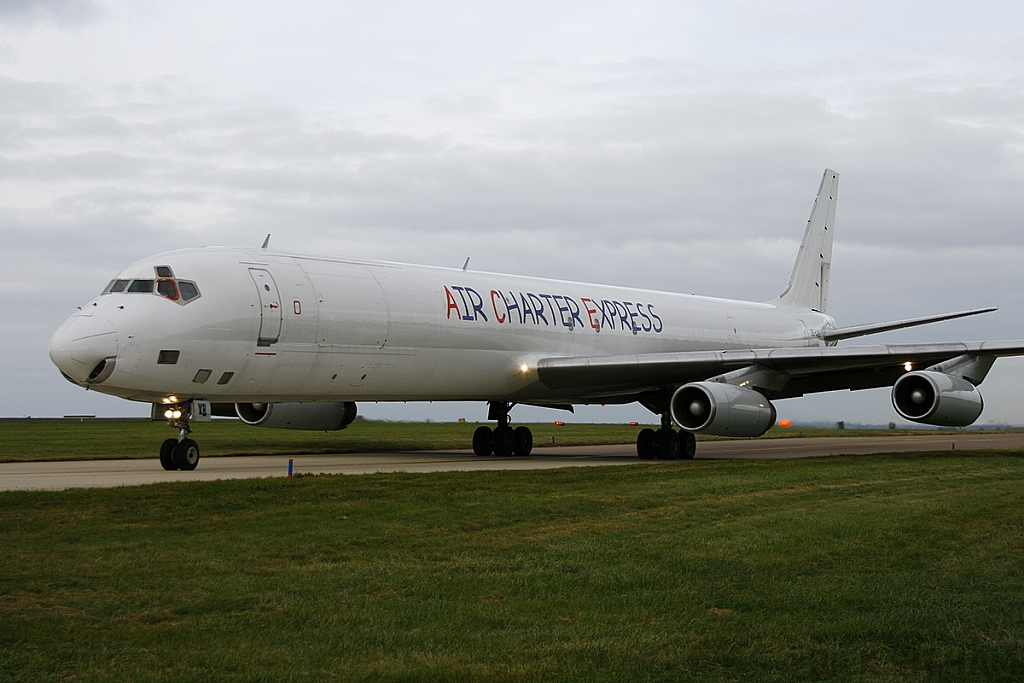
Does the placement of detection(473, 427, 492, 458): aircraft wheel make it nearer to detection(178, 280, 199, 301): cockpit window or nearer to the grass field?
the grass field

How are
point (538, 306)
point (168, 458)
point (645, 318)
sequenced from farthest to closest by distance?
point (645, 318) < point (538, 306) < point (168, 458)

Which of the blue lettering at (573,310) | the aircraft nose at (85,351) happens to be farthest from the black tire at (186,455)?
the blue lettering at (573,310)

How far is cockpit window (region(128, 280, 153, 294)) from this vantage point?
52.6ft

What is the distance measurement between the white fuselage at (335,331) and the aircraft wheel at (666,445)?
265 centimetres

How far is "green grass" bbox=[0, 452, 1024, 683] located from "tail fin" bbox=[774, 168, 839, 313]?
21.6 m

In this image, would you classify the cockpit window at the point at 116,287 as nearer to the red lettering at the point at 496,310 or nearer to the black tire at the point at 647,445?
the red lettering at the point at 496,310

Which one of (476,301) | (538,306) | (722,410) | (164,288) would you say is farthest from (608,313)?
(164,288)

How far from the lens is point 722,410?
1962cm

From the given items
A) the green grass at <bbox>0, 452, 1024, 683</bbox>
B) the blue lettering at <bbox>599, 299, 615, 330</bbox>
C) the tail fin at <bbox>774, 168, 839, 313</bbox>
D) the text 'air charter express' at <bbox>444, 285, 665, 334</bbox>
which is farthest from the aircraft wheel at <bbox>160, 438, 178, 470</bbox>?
the tail fin at <bbox>774, 168, 839, 313</bbox>

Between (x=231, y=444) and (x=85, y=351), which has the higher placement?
(x=85, y=351)

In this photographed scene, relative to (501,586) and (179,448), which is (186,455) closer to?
(179,448)

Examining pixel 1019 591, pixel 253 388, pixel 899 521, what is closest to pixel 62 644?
pixel 1019 591

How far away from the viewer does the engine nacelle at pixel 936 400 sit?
64.6 feet

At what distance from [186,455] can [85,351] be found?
253cm
